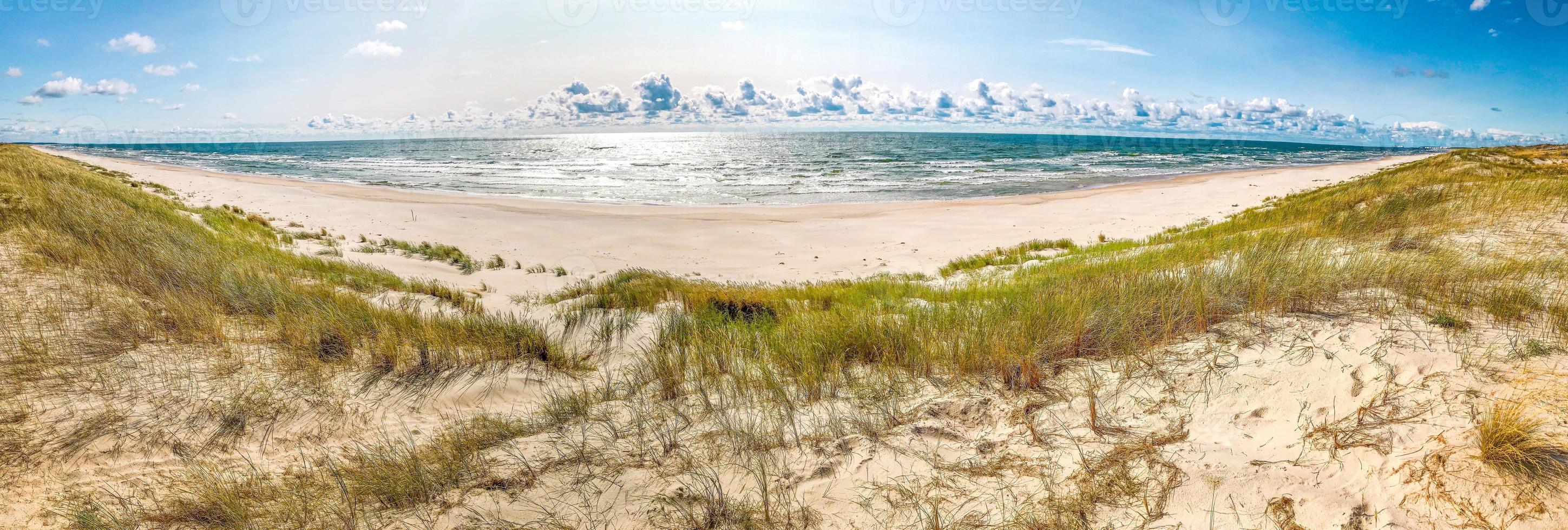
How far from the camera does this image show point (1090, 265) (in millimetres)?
8086

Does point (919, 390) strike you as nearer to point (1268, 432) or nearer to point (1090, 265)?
point (1268, 432)

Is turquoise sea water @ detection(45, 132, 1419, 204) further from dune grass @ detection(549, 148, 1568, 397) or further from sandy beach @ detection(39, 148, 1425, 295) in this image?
dune grass @ detection(549, 148, 1568, 397)

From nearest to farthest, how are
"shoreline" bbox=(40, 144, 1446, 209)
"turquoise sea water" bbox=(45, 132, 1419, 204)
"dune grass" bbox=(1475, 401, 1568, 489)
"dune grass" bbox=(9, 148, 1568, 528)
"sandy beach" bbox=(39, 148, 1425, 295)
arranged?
"dune grass" bbox=(1475, 401, 1568, 489) < "dune grass" bbox=(9, 148, 1568, 528) < "sandy beach" bbox=(39, 148, 1425, 295) < "shoreline" bbox=(40, 144, 1446, 209) < "turquoise sea water" bbox=(45, 132, 1419, 204)

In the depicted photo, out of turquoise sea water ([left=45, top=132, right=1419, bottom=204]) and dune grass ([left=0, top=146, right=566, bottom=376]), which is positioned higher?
turquoise sea water ([left=45, top=132, right=1419, bottom=204])

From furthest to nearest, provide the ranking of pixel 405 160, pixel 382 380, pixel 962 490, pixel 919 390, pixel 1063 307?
pixel 405 160, pixel 1063 307, pixel 382 380, pixel 919 390, pixel 962 490

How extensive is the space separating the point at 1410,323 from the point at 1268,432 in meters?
1.79

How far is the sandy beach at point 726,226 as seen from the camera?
12945 millimetres

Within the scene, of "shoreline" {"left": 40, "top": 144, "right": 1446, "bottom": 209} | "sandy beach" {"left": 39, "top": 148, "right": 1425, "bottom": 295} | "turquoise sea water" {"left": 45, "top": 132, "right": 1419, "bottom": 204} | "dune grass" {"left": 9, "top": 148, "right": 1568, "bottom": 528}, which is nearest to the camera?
"dune grass" {"left": 9, "top": 148, "right": 1568, "bottom": 528}

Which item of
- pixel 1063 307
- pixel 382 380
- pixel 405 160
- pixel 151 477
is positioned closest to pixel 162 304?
pixel 382 380

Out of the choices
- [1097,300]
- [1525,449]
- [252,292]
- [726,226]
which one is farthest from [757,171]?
[1525,449]

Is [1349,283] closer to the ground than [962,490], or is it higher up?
higher up

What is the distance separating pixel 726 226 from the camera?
1916 centimetres

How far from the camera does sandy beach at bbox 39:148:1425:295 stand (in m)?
12.9

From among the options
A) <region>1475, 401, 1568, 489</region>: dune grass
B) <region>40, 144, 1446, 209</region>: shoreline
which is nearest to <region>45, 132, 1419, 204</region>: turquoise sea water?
<region>40, 144, 1446, 209</region>: shoreline
